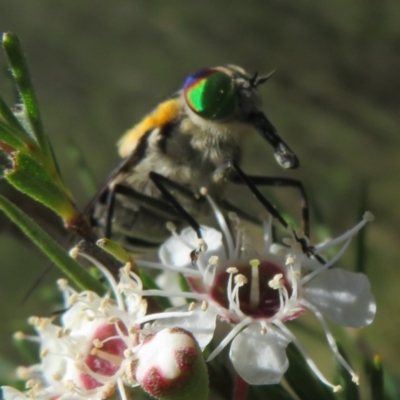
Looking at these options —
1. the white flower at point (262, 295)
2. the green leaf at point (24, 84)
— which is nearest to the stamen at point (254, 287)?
the white flower at point (262, 295)

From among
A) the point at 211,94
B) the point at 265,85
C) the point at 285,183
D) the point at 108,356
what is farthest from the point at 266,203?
the point at 265,85

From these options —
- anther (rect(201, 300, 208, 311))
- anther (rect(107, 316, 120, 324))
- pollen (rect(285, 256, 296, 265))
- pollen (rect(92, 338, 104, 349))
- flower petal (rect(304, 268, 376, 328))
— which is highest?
anther (rect(107, 316, 120, 324))

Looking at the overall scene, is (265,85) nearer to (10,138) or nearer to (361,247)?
(361,247)

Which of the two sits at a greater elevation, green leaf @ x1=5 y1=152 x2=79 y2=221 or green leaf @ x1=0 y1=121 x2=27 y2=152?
green leaf @ x1=0 y1=121 x2=27 y2=152

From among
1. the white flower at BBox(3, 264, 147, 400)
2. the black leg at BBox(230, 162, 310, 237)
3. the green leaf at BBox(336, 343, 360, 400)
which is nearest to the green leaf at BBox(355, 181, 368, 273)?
the black leg at BBox(230, 162, 310, 237)

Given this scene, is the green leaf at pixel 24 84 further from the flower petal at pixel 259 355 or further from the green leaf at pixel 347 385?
the green leaf at pixel 347 385

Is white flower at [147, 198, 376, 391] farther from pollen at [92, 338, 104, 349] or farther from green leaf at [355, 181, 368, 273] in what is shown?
green leaf at [355, 181, 368, 273]

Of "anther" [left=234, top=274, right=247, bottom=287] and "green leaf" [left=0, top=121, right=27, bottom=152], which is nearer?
"green leaf" [left=0, top=121, right=27, bottom=152]
